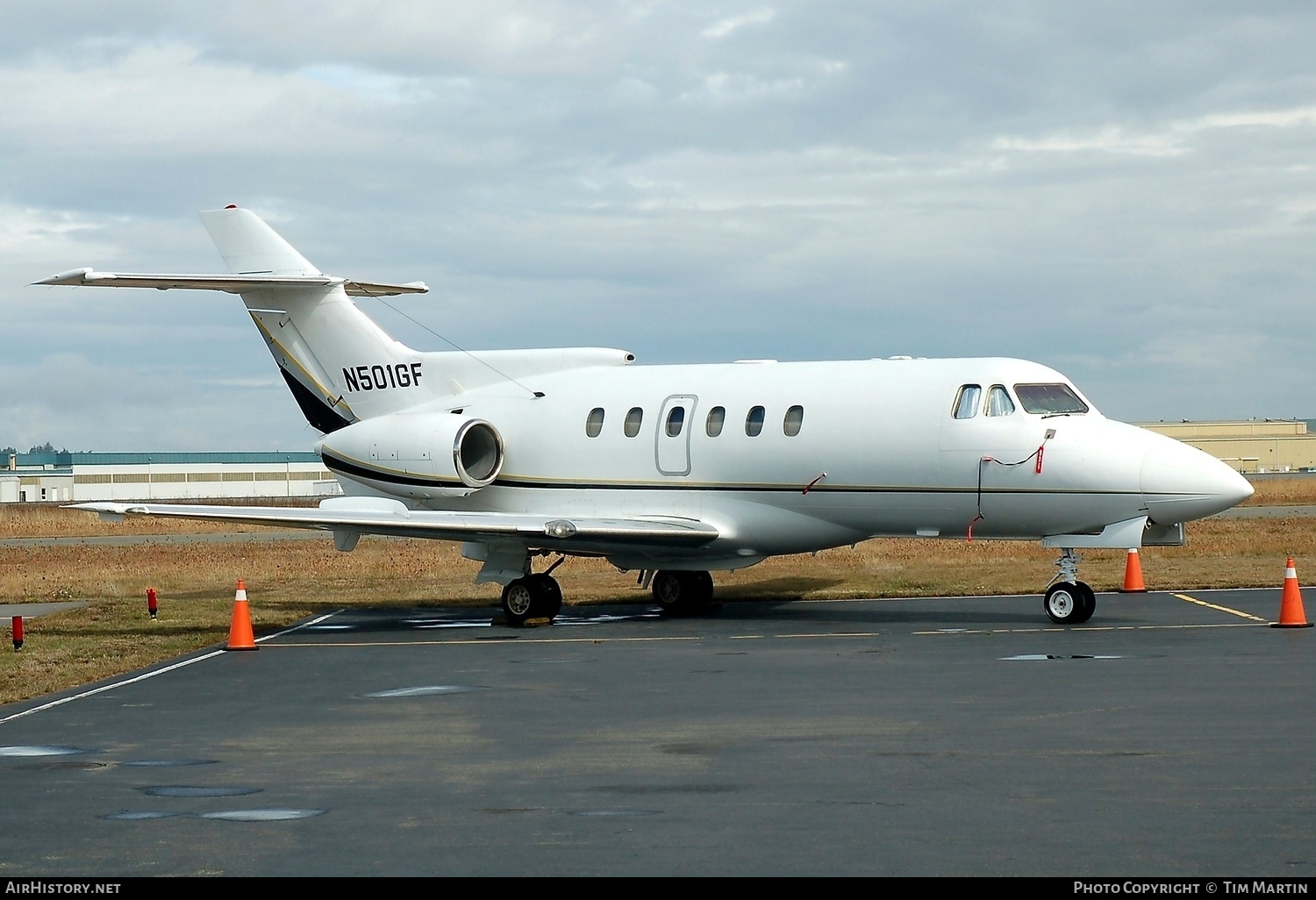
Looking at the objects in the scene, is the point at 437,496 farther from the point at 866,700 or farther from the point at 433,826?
the point at 433,826

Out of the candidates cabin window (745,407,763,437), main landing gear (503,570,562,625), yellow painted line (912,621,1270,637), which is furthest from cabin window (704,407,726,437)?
yellow painted line (912,621,1270,637)

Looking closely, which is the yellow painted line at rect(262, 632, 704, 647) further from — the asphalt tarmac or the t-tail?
the t-tail

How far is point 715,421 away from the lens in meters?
20.5

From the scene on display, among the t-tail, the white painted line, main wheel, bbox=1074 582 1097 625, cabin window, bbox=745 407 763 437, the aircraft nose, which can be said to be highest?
the t-tail

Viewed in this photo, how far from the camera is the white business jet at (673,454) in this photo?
1781 cm

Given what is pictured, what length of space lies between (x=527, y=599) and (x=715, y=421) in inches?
135

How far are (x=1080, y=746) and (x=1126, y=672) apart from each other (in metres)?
3.74

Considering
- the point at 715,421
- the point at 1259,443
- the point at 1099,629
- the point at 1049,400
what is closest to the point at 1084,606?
the point at 1099,629

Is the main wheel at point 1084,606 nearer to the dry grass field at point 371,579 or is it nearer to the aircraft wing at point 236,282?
the dry grass field at point 371,579

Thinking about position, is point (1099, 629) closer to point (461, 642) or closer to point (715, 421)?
point (715, 421)

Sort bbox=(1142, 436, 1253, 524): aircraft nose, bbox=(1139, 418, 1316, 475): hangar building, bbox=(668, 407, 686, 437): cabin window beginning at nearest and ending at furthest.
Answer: bbox=(1142, 436, 1253, 524): aircraft nose
bbox=(668, 407, 686, 437): cabin window
bbox=(1139, 418, 1316, 475): hangar building

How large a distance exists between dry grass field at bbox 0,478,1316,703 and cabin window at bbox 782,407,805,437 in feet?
13.7

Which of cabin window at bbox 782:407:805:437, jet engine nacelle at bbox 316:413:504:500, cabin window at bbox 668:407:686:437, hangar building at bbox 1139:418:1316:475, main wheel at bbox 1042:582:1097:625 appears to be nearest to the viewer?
main wheel at bbox 1042:582:1097:625

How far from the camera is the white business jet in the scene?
17.8 metres
